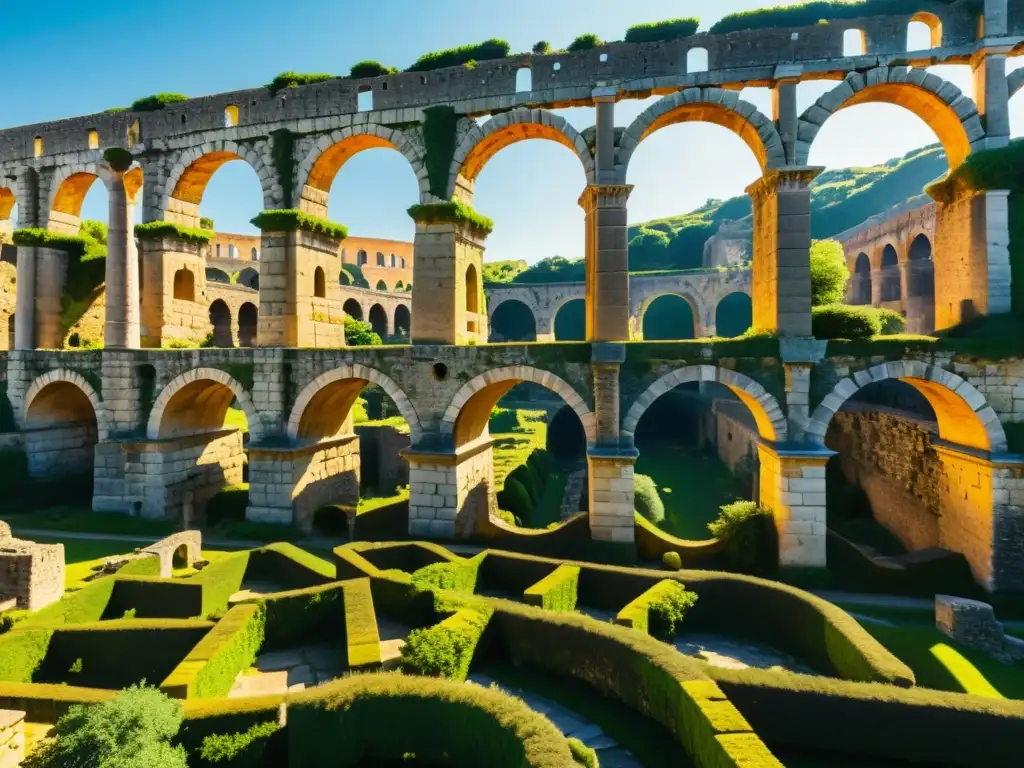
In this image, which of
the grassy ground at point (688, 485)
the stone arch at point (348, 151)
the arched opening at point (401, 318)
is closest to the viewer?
the stone arch at point (348, 151)

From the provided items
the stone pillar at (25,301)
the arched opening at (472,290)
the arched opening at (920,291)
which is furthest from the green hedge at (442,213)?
the arched opening at (920,291)

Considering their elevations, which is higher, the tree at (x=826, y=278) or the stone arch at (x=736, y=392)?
the tree at (x=826, y=278)

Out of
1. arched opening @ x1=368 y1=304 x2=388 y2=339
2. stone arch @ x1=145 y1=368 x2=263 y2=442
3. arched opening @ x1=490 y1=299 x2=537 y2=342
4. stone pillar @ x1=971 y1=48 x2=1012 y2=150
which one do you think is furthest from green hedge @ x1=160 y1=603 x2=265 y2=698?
arched opening @ x1=368 y1=304 x2=388 y2=339

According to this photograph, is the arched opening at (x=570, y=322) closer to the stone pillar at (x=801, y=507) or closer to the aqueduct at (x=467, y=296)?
the aqueduct at (x=467, y=296)

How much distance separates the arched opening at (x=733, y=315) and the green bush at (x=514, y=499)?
Answer: 32.5m

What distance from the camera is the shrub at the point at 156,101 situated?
71.5 ft

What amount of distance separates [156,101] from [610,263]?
710 inches

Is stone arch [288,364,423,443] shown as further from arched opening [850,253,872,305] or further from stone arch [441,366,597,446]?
arched opening [850,253,872,305]

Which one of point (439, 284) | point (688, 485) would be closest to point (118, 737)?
point (439, 284)

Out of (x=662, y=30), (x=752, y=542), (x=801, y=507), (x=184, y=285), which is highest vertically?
(x=662, y=30)

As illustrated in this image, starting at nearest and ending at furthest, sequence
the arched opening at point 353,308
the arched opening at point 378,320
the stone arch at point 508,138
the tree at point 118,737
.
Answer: the tree at point 118,737 < the stone arch at point 508,138 < the arched opening at point 353,308 < the arched opening at point 378,320

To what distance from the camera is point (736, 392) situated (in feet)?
54.5

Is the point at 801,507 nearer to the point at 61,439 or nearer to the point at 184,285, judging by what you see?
the point at 184,285

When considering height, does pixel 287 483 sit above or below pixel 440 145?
below
